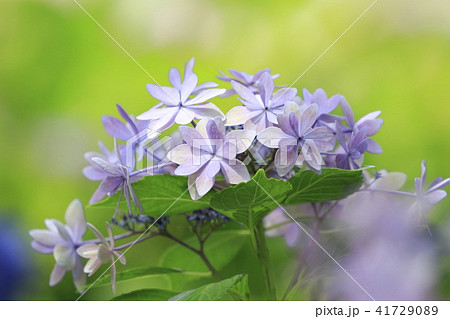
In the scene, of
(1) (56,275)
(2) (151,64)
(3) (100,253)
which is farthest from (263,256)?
(2) (151,64)

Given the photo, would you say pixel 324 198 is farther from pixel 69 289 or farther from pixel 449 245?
pixel 69 289

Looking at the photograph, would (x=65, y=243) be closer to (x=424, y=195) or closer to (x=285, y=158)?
(x=285, y=158)

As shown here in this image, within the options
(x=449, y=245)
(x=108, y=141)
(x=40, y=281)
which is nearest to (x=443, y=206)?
(x=449, y=245)

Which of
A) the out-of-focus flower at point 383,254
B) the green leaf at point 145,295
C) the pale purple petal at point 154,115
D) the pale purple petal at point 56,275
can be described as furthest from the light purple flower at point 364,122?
the pale purple petal at point 56,275

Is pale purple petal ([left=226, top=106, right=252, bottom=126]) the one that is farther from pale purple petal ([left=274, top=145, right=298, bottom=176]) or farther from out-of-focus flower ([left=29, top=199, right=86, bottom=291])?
out-of-focus flower ([left=29, top=199, right=86, bottom=291])

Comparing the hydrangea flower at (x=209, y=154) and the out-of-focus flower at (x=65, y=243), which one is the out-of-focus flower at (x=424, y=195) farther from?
the out-of-focus flower at (x=65, y=243)

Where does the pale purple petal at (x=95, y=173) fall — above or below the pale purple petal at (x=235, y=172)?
above
